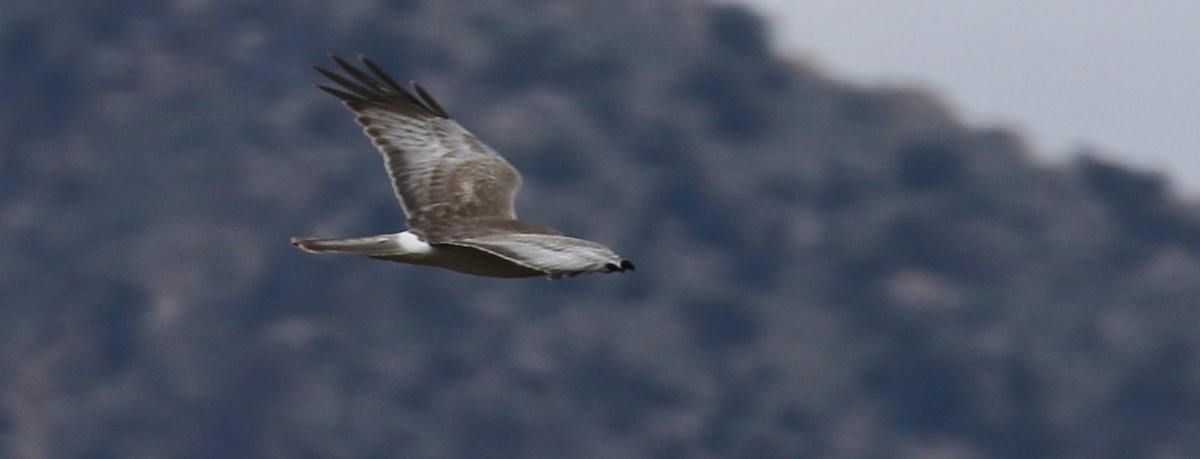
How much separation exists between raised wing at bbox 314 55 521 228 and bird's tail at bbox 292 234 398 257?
139 cm

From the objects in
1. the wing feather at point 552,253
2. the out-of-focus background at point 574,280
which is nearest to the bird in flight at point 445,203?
the wing feather at point 552,253

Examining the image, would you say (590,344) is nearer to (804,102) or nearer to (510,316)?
(510,316)

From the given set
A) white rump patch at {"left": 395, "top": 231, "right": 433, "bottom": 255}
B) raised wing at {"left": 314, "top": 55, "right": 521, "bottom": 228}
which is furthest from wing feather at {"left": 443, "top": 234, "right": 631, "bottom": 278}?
raised wing at {"left": 314, "top": 55, "right": 521, "bottom": 228}

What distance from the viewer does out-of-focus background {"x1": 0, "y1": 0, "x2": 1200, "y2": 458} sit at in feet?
387

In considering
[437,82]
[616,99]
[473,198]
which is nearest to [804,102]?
[616,99]

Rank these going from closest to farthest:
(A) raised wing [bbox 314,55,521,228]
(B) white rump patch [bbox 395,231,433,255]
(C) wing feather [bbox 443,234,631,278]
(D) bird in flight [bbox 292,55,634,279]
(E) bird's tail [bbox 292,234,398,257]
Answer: (C) wing feather [bbox 443,234,631,278] < (D) bird in flight [bbox 292,55,634,279] < (E) bird's tail [bbox 292,234,398,257] < (B) white rump patch [bbox 395,231,433,255] < (A) raised wing [bbox 314,55,521,228]

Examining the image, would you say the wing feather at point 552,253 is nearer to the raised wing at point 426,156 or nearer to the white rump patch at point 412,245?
the white rump patch at point 412,245

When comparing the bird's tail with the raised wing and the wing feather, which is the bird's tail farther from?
the raised wing

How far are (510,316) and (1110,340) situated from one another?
27746 mm

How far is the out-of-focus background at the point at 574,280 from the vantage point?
387 feet

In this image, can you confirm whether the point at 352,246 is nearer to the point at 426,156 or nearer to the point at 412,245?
the point at 412,245

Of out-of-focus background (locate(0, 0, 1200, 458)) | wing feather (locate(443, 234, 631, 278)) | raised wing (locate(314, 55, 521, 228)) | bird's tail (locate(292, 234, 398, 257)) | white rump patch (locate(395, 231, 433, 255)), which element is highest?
out-of-focus background (locate(0, 0, 1200, 458))

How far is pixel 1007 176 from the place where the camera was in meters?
138

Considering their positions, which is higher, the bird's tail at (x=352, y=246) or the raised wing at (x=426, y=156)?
the raised wing at (x=426, y=156)
